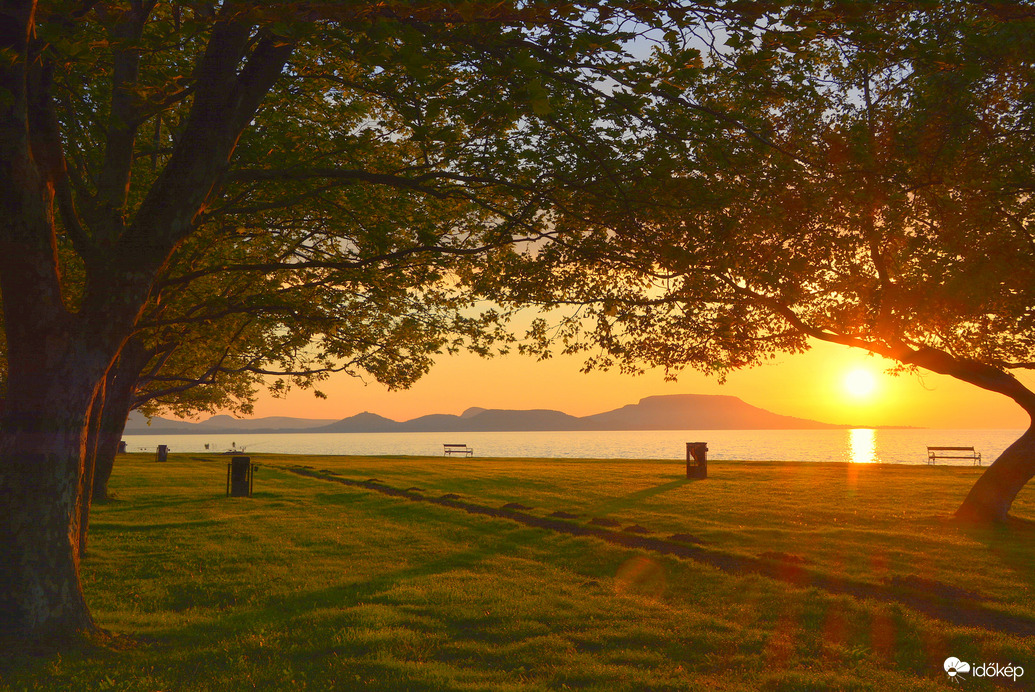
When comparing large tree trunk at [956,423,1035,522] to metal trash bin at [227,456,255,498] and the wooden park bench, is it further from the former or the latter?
metal trash bin at [227,456,255,498]

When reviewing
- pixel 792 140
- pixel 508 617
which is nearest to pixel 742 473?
pixel 792 140

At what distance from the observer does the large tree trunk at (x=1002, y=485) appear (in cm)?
1834

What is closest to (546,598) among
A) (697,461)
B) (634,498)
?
(634,498)

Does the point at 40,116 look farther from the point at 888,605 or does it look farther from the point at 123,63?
the point at 888,605

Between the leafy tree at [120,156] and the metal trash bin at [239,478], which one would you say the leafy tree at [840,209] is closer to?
the leafy tree at [120,156]

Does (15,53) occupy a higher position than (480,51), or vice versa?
(480,51)

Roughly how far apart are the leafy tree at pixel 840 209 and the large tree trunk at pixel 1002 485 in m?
0.05

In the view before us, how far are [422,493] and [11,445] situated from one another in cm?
1815

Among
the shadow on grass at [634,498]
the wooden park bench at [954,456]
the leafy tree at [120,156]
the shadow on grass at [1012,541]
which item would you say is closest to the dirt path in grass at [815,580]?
the shadow on grass at [634,498]

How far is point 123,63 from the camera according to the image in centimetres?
1100

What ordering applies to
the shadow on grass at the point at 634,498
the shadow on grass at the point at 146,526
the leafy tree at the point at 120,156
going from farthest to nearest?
the shadow on grass at the point at 634,498 < the shadow on grass at the point at 146,526 < the leafy tree at the point at 120,156

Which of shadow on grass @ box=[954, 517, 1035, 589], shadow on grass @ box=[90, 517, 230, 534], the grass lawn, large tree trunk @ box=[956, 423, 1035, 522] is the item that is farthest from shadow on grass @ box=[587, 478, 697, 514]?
shadow on grass @ box=[90, 517, 230, 534]

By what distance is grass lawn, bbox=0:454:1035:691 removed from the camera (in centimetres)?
709

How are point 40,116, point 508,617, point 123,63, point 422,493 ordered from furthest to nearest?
1. point 422,493
2. point 123,63
3. point 508,617
4. point 40,116
